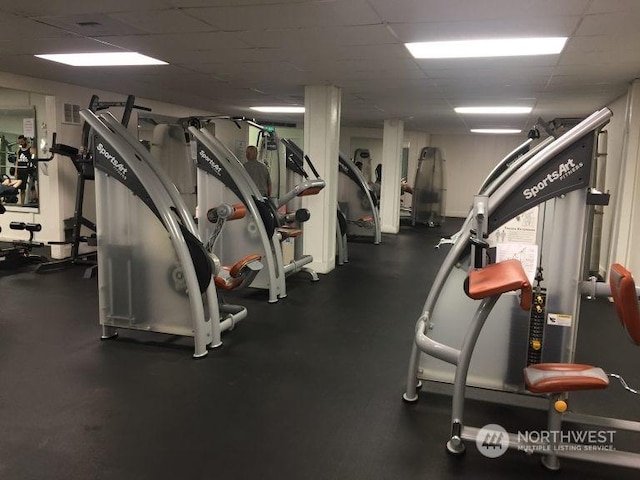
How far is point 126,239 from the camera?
3.63 m

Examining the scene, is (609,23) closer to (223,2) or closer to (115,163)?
(223,2)

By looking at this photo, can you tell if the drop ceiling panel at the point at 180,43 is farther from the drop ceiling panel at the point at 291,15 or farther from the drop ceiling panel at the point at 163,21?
the drop ceiling panel at the point at 291,15

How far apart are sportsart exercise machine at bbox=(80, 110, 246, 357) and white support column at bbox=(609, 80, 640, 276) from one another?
4264 mm

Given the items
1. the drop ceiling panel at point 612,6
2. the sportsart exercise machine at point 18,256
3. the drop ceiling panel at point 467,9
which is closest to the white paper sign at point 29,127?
the sportsart exercise machine at point 18,256

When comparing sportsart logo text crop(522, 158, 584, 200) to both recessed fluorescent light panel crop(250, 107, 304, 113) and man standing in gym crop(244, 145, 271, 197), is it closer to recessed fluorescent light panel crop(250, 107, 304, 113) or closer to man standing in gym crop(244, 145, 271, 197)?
man standing in gym crop(244, 145, 271, 197)

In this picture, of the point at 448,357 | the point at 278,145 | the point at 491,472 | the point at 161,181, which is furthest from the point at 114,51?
the point at 491,472

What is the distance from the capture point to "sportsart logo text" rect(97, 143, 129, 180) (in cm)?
346

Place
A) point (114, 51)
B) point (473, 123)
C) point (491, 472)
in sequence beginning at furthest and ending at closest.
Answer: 1. point (473, 123)
2. point (114, 51)
3. point (491, 472)

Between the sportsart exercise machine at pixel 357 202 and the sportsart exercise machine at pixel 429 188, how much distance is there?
3002 millimetres

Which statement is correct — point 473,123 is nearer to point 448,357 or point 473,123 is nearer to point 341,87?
point 341,87

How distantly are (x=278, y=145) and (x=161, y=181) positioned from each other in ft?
8.29

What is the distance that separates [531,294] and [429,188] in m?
9.74

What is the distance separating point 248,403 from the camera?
9.33 ft

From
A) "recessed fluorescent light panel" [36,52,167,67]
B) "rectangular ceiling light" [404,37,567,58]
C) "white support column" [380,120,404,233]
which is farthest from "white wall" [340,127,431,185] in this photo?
"rectangular ceiling light" [404,37,567,58]
